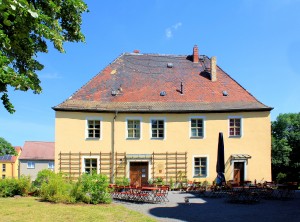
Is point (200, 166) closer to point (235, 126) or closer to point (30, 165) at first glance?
point (235, 126)

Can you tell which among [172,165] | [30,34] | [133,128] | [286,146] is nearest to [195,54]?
[133,128]

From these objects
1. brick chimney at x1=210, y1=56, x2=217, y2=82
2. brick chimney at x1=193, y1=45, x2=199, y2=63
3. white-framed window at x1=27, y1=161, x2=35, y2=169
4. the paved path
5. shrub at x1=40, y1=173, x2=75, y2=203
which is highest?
brick chimney at x1=193, y1=45, x2=199, y2=63

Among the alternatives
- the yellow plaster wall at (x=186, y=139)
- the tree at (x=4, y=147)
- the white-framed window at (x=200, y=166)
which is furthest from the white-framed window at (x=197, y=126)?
the tree at (x=4, y=147)

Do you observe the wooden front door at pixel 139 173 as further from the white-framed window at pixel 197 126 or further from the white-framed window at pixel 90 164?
the white-framed window at pixel 197 126

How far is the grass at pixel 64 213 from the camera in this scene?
11094 mm

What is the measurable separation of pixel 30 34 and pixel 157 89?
19.1 meters

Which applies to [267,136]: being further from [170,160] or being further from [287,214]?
[287,214]

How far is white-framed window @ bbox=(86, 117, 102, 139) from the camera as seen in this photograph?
24.1 m

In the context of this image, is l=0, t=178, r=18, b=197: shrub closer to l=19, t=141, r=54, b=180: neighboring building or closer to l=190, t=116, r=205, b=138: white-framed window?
l=190, t=116, r=205, b=138: white-framed window

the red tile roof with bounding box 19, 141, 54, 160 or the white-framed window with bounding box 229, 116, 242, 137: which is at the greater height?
the white-framed window with bounding box 229, 116, 242, 137

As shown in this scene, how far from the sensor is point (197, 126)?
2484cm

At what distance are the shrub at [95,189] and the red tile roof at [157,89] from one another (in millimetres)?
9503

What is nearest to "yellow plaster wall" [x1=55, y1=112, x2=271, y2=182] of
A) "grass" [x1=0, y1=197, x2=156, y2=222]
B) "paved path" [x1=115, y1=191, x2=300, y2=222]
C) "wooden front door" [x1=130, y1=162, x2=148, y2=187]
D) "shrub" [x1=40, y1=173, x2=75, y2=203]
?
"wooden front door" [x1=130, y1=162, x2=148, y2=187]

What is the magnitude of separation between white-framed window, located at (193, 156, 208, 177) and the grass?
11.3 metres
